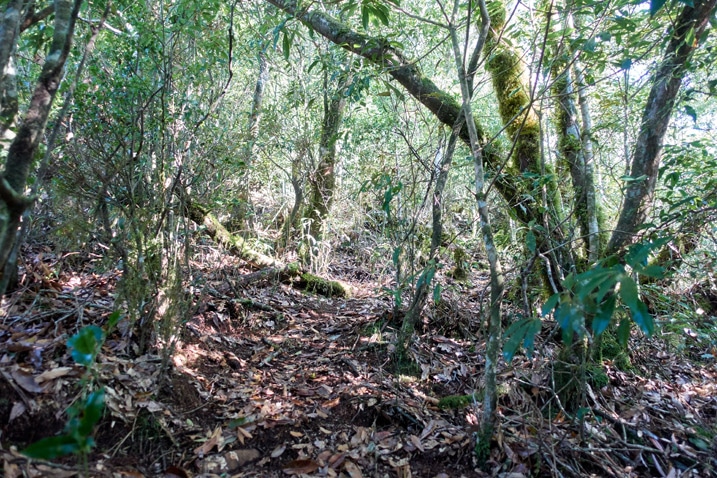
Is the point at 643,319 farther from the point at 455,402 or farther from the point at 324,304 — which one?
the point at 324,304

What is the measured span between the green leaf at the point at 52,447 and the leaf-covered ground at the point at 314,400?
77 cm

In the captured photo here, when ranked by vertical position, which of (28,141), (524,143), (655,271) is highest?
(524,143)

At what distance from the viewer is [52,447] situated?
Result: 3.86 ft

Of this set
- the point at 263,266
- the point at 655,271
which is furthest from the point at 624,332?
the point at 263,266

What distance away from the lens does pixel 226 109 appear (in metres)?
5.77

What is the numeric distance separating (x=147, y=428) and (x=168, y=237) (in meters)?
1.37

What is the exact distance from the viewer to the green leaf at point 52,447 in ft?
3.79

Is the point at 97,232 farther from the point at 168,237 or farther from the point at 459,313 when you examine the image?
the point at 459,313

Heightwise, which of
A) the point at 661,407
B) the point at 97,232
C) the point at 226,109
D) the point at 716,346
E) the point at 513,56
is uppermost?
the point at 513,56

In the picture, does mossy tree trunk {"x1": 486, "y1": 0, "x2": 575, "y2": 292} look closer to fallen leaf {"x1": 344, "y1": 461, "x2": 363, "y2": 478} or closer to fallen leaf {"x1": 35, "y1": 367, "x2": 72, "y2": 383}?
fallen leaf {"x1": 344, "y1": 461, "x2": 363, "y2": 478}

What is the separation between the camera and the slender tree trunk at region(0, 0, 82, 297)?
1816 mm

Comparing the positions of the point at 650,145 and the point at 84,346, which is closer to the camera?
the point at 84,346

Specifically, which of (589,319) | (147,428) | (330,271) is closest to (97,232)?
(147,428)

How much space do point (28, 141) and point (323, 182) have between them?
16.2 ft
